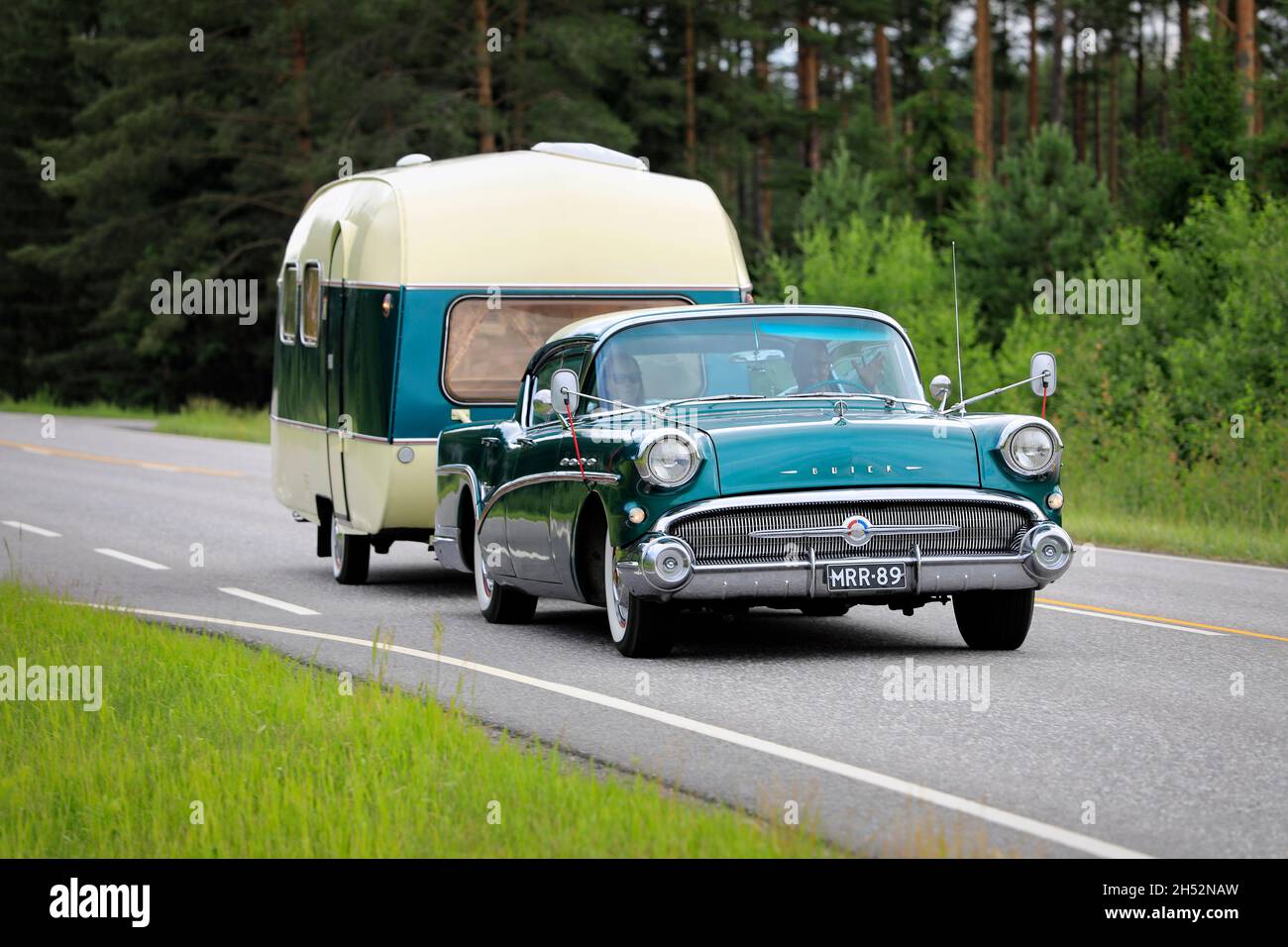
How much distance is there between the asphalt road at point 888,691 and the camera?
253 inches

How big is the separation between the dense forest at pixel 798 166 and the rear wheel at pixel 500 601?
7.18m

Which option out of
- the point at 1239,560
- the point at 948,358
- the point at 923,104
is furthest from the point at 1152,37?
the point at 1239,560

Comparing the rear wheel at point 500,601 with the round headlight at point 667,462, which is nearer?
the round headlight at point 667,462

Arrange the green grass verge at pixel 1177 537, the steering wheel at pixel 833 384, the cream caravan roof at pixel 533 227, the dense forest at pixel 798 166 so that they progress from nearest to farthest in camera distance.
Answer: the steering wheel at pixel 833 384, the cream caravan roof at pixel 533 227, the green grass verge at pixel 1177 537, the dense forest at pixel 798 166

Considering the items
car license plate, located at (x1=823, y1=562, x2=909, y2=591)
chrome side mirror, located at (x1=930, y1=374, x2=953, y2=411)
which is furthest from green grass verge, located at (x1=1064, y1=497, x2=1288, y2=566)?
car license plate, located at (x1=823, y1=562, x2=909, y2=591)

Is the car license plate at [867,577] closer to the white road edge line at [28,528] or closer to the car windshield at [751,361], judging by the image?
the car windshield at [751,361]

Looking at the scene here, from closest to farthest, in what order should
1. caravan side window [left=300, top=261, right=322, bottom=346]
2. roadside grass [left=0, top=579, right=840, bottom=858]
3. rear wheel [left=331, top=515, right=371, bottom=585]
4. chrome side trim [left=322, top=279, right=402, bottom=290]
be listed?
1. roadside grass [left=0, top=579, right=840, bottom=858]
2. chrome side trim [left=322, top=279, right=402, bottom=290]
3. rear wheel [left=331, top=515, right=371, bottom=585]
4. caravan side window [left=300, top=261, right=322, bottom=346]

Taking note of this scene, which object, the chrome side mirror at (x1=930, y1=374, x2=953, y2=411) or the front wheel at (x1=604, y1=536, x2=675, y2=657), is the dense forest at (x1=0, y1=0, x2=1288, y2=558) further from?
the front wheel at (x1=604, y1=536, x2=675, y2=657)

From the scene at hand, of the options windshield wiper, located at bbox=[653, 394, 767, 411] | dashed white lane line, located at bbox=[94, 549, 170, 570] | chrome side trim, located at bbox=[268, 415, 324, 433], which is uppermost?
windshield wiper, located at bbox=[653, 394, 767, 411]

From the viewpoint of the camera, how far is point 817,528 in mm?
9484

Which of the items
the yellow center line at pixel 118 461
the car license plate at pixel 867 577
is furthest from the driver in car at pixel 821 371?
the yellow center line at pixel 118 461

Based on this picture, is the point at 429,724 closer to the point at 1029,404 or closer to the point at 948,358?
the point at 1029,404

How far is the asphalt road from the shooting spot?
6430mm

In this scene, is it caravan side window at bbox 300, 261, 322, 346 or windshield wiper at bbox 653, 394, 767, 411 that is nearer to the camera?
windshield wiper at bbox 653, 394, 767, 411
